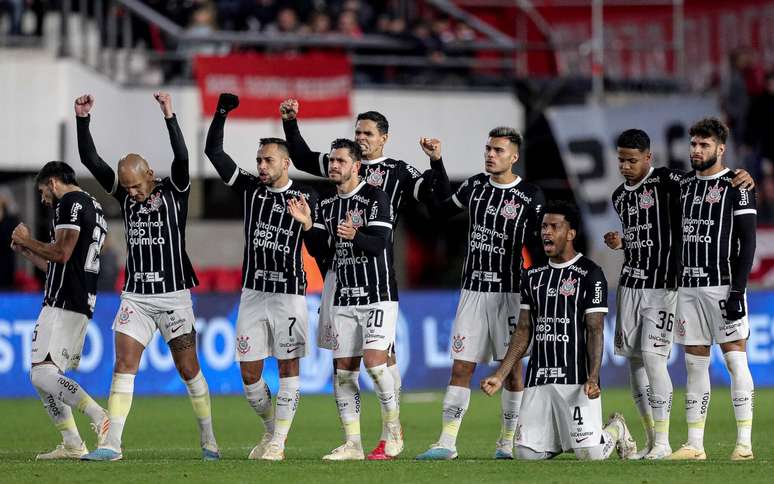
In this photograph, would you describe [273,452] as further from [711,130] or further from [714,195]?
[711,130]

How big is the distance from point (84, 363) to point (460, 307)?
8.98 meters

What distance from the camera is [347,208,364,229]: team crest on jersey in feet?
38.5

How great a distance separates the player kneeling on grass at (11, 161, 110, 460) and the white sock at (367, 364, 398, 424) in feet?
7.12

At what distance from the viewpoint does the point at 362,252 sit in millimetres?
11719

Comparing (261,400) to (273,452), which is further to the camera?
(261,400)

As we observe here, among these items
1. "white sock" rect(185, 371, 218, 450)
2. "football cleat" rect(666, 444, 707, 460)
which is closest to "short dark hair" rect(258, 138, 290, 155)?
"white sock" rect(185, 371, 218, 450)

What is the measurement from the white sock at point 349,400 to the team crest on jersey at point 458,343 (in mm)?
803

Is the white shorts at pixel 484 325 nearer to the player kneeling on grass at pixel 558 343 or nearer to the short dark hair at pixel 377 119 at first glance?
the player kneeling on grass at pixel 558 343

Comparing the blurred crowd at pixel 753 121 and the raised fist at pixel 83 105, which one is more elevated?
the blurred crowd at pixel 753 121

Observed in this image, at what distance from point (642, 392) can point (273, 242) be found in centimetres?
323

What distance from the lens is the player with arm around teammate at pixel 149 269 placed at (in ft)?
38.0

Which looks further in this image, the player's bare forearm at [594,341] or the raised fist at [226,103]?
the raised fist at [226,103]

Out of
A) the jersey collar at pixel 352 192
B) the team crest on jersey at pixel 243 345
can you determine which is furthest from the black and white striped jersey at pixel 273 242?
the team crest on jersey at pixel 243 345

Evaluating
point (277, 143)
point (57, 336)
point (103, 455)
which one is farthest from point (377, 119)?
point (103, 455)
